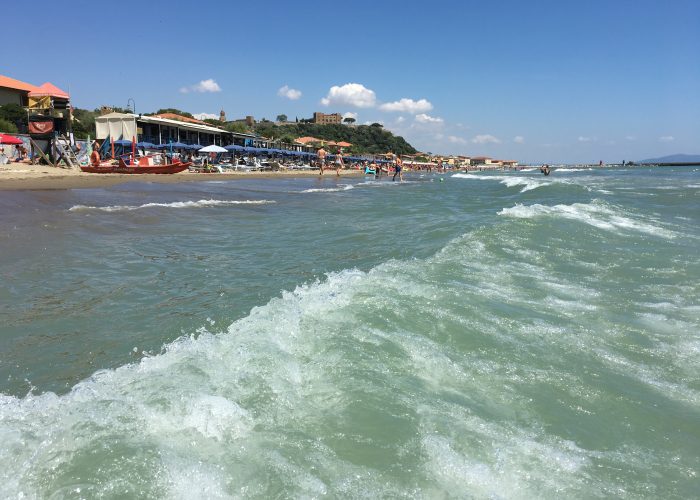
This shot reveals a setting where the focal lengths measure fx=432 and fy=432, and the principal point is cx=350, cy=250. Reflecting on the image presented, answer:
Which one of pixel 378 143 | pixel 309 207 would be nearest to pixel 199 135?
pixel 309 207

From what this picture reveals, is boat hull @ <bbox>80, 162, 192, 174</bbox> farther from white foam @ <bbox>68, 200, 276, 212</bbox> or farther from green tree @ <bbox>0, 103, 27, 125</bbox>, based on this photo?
green tree @ <bbox>0, 103, 27, 125</bbox>

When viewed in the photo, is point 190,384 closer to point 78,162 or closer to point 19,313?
point 19,313

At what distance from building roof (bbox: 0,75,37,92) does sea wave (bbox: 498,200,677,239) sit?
180 feet

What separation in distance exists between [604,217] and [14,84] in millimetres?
59235

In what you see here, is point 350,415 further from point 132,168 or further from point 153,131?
point 153,131

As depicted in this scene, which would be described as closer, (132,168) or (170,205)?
(170,205)

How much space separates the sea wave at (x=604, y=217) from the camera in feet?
35.9

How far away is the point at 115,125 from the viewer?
129 ft

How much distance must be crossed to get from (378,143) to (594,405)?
16112 cm

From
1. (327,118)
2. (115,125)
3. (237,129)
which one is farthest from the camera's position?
→ (327,118)

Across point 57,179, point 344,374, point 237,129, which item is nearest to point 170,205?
point 57,179

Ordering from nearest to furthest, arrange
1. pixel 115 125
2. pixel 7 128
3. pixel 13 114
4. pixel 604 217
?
pixel 604 217
pixel 7 128
pixel 115 125
pixel 13 114

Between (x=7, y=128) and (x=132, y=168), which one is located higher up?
(x=7, y=128)

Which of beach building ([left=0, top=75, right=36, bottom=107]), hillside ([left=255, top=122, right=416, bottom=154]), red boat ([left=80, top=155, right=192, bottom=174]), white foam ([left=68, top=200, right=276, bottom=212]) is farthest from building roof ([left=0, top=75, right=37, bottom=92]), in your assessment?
hillside ([left=255, top=122, right=416, bottom=154])
